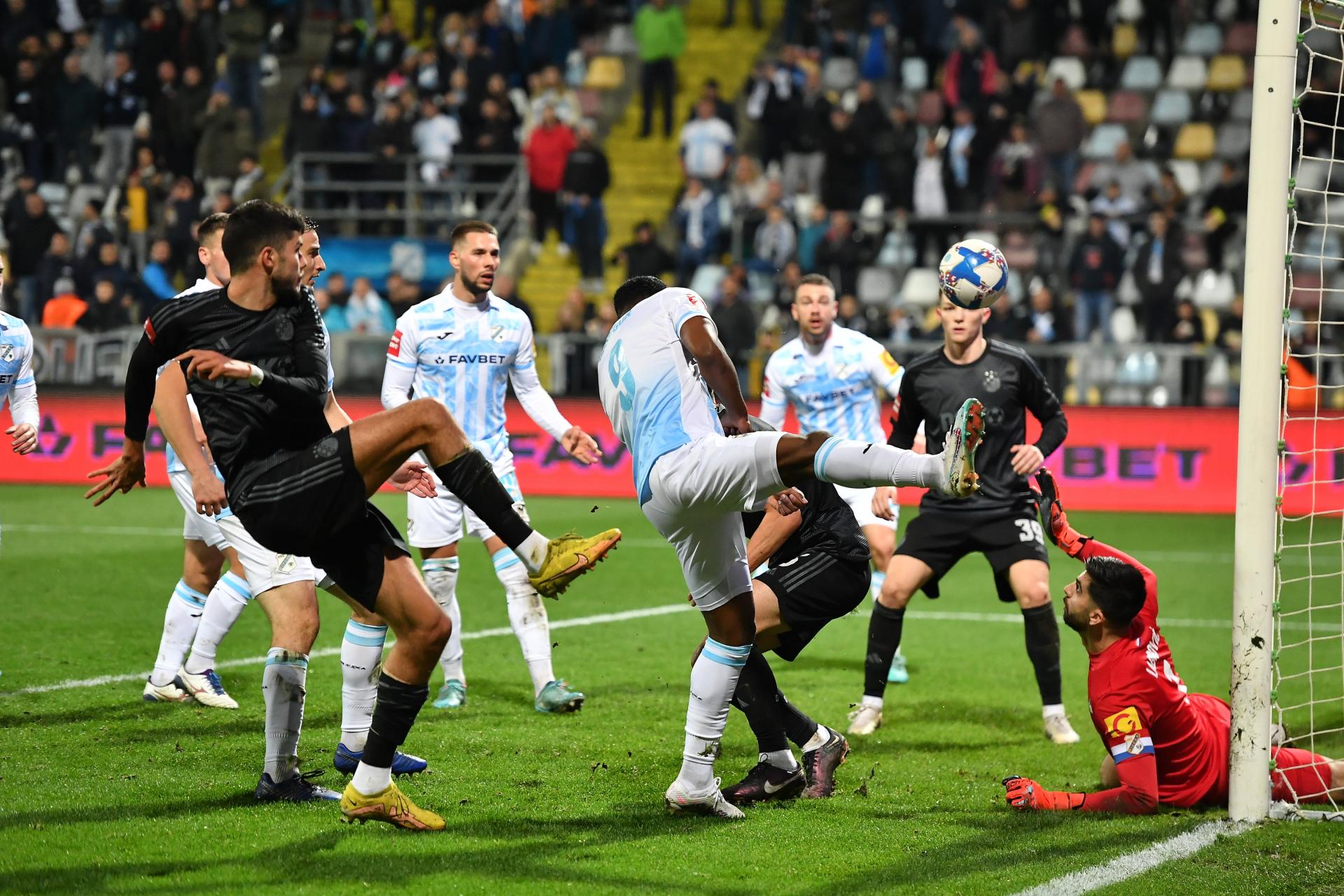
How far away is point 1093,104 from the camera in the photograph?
2348cm

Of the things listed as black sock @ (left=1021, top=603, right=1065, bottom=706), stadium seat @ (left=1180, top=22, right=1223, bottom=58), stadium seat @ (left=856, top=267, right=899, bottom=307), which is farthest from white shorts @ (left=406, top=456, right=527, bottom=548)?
stadium seat @ (left=1180, top=22, right=1223, bottom=58)

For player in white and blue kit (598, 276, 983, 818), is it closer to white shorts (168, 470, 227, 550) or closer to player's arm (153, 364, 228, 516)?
player's arm (153, 364, 228, 516)

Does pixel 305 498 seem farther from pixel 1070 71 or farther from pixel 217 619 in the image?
pixel 1070 71

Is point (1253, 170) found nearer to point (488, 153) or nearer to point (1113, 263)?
point (1113, 263)

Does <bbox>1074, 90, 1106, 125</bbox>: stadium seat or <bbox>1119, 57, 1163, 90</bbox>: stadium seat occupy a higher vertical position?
<bbox>1119, 57, 1163, 90</bbox>: stadium seat

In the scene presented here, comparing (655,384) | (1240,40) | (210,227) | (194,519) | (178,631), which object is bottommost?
(178,631)

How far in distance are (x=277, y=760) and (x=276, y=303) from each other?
1.75m

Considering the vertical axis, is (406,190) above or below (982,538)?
above

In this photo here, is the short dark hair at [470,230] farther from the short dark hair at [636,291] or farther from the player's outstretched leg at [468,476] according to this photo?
the player's outstretched leg at [468,476]

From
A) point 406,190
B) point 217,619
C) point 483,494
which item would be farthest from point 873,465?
point 406,190

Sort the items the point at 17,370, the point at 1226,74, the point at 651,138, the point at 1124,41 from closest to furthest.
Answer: the point at 17,370, the point at 1226,74, the point at 1124,41, the point at 651,138

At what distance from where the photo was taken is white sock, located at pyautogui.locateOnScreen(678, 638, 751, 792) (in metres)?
5.58

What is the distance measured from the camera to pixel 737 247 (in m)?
21.5

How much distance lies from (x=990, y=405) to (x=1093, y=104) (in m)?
17.4
